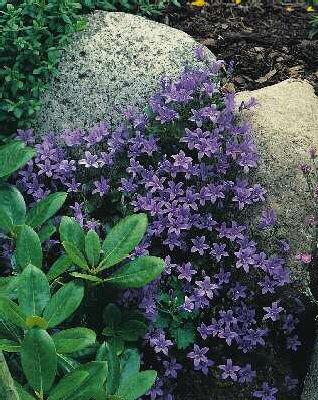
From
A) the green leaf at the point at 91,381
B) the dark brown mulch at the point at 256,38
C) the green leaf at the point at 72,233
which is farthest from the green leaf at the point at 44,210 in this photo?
the dark brown mulch at the point at 256,38

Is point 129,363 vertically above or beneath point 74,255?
beneath

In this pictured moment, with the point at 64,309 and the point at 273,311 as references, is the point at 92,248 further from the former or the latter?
the point at 273,311

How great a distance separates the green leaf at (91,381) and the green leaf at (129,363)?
0.31 m

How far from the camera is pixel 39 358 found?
226 centimetres

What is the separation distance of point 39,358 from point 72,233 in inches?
25.6

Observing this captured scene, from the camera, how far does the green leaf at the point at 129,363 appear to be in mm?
2762

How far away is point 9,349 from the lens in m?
2.46

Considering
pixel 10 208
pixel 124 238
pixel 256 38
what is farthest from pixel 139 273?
pixel 256 38

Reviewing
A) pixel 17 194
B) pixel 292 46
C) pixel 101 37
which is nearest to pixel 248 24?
pixel 292 46

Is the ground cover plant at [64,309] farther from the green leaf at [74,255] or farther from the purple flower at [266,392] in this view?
the purple flower at [266,392]

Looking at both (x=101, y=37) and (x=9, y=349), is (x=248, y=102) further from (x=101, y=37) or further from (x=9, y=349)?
(x=9, y=349)

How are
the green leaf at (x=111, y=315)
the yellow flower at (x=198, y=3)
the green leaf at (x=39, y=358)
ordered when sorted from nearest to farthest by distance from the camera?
the green leaf at (x=39, y=358) → the green leaf at (x=111, y=315) → the yellow flower at (x=198, y=3)

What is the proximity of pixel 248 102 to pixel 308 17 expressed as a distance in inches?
49.2

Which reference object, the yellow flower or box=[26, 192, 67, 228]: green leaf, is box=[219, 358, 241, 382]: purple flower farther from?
the yellow flower
